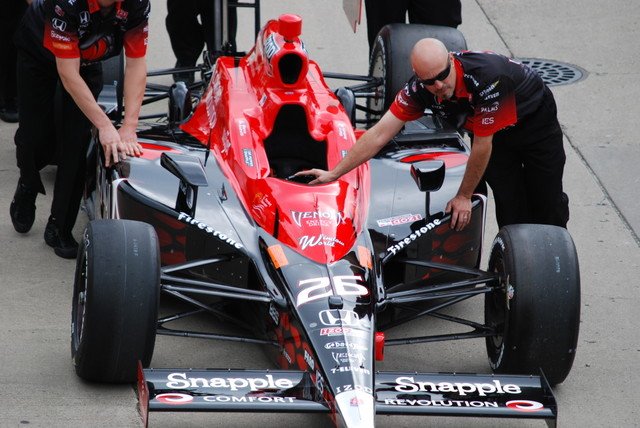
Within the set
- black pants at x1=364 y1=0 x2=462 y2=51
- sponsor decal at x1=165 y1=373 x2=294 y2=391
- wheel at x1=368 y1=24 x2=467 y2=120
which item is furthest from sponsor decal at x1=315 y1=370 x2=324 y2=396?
black pants at x1=364 y1=0 x2=462 y2=51

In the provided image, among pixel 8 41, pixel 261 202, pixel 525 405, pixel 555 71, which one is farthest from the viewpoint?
pixel 555 71

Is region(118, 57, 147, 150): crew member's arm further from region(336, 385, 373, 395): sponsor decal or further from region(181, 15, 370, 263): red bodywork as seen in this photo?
region(336, 385, 373, 395): sponsor decal

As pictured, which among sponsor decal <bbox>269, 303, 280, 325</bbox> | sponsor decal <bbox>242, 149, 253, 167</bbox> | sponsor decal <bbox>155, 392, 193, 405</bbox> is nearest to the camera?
sponsor decal <bbox>155, 392, 193, 405</bbox>

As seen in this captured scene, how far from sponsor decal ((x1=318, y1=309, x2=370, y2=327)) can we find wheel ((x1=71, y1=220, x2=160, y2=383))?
0.73 m

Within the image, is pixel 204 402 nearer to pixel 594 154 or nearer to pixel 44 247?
pixel 44 247

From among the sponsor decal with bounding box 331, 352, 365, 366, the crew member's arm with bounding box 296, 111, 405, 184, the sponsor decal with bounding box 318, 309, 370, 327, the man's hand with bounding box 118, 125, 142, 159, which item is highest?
the crew member's arm with bounding box 296, 111, 405, 184

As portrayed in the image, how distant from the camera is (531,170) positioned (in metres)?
6.69

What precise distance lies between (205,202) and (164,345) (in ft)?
2.46

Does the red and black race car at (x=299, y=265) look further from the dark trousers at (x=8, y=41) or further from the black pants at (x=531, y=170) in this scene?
the dark trousers at (x=8, y=41)

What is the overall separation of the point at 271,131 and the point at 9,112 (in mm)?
3413

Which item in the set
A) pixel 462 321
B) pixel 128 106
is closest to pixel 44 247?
pixel 128 106

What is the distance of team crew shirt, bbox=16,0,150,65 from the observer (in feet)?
21.7

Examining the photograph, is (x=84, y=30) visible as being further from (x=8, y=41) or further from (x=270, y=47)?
(x=8, y=41)

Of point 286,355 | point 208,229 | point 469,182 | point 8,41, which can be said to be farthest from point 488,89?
point 8,41
